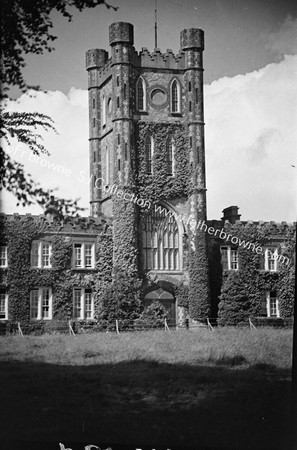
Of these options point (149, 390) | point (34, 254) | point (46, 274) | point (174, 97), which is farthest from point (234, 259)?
point (149, 390)

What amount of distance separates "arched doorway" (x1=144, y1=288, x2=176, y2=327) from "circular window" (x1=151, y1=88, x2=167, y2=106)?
203 centimetres

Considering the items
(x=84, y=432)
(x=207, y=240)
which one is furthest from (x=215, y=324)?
(x=84, y=432)

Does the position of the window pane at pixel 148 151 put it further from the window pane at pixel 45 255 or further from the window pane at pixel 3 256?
the window pane at pixel 3 256

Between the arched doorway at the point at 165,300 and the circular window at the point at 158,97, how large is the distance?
2.03 meters

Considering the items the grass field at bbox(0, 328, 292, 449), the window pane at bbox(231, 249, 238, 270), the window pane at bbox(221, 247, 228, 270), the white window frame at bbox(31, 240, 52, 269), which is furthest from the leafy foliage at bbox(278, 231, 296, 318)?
the white window frame at bbox(31, 240, 52, 269)

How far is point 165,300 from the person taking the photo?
8.91 meters

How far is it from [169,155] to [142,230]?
0.90 meters

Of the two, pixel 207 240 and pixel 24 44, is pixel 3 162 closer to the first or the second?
pixel 24 44

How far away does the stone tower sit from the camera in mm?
8406

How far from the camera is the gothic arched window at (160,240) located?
913 cm

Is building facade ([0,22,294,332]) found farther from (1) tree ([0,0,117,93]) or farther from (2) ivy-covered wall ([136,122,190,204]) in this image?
(1) tree ([0,0,117,93])

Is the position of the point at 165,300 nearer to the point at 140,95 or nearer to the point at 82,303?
the point at 82,303

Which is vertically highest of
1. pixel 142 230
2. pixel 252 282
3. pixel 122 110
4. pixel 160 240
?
pixel 122 110

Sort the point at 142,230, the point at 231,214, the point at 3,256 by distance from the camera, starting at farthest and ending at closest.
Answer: the point at 142,230
the point at 231,214
the point at 3,256
